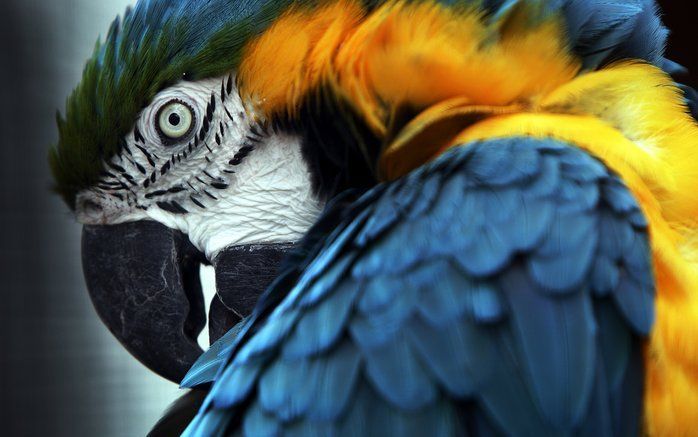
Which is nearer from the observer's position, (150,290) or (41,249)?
(150,290)

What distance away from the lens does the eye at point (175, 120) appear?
0.82 meters

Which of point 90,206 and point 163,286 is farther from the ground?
point 90,206

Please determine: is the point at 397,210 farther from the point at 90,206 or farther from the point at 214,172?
the point at 90,206

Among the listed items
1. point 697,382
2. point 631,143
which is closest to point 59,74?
point 631,143

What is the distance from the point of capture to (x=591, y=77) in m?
0.66

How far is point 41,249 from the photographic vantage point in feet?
5.10

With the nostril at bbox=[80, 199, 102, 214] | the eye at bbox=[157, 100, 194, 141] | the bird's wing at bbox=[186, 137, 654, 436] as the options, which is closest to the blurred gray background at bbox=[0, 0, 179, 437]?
the nostril at bbox=[80, 199, 102, 214]

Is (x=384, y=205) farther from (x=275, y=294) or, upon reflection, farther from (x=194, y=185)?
(x=194, y=185)

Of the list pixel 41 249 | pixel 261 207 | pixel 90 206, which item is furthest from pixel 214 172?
pixel 41 249

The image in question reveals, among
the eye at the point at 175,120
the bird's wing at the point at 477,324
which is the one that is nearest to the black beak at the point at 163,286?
the eye at the point at 175,120

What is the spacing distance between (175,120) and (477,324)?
461 millimetres

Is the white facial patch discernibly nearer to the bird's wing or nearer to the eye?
the eye

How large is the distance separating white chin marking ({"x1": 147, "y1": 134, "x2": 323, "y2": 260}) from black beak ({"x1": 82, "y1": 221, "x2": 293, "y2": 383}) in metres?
0.01

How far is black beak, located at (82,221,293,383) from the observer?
83cm
